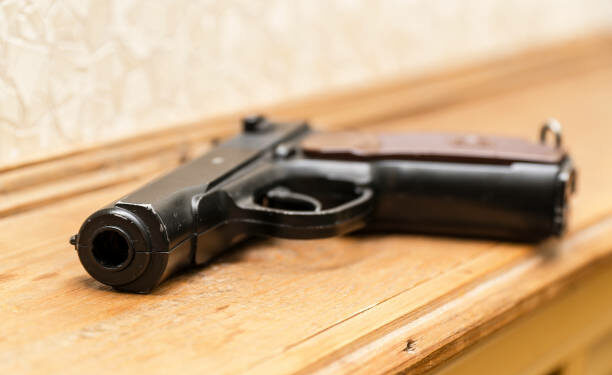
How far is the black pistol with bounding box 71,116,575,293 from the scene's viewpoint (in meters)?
0.54

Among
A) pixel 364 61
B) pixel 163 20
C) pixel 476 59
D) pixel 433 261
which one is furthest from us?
pixel 476 59

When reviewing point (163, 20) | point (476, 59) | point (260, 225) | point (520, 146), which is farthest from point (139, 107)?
point (476, 59)

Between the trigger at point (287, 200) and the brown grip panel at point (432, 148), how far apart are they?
5 cm

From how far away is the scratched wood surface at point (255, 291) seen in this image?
A: 0.44m

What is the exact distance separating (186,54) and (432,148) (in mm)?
278

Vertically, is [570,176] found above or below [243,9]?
below

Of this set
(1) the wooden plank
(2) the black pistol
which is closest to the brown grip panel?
(2) the black pistol

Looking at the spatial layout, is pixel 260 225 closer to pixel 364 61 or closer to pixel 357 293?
pixel 357 293

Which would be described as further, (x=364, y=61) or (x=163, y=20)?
(x=364, y=61)

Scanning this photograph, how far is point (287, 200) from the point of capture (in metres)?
0.58

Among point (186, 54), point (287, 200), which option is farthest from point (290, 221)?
point (186, 54)

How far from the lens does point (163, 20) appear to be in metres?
0.72

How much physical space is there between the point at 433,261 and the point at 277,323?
0.16 m

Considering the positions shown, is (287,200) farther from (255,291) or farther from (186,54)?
(186,54)
